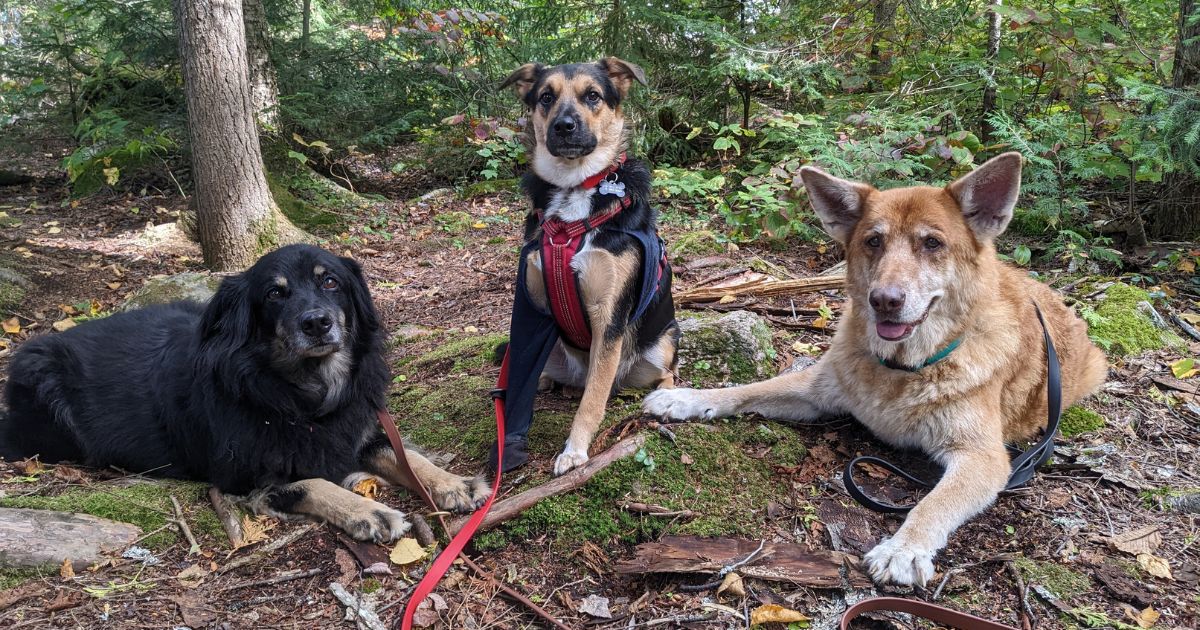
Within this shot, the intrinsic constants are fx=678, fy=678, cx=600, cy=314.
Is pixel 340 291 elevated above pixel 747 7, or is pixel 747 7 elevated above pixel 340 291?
pixel 747 7

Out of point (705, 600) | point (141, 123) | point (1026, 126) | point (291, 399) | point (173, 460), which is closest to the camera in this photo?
point (705, 600)

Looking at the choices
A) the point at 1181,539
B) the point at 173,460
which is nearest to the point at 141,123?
the point at 173,460

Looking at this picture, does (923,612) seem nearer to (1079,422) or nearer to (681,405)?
(681,405)

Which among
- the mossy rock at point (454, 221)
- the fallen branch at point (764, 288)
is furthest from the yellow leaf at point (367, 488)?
the mossy rock at point (454, 221)

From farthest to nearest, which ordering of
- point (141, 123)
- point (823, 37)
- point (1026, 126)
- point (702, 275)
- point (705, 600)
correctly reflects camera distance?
point (141, 123)
point (823, 37)
point (1026, 126)
point (702, 275)
point (705, 600)

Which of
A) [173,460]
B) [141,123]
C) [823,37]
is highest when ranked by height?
[823,37]

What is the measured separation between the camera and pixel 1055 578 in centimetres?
269

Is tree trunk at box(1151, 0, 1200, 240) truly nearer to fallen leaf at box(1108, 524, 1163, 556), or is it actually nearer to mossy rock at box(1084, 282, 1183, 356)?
mossy rock at box(1084, 282, 1183, 356)

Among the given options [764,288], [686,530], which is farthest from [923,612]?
[764,288]

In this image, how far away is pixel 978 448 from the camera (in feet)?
10.7

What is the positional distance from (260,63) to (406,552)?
948 cm

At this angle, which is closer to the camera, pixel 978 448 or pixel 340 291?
pixel 978 448

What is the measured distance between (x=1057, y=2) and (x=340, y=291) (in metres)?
8.24

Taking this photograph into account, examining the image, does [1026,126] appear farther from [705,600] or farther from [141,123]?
[141,123]
